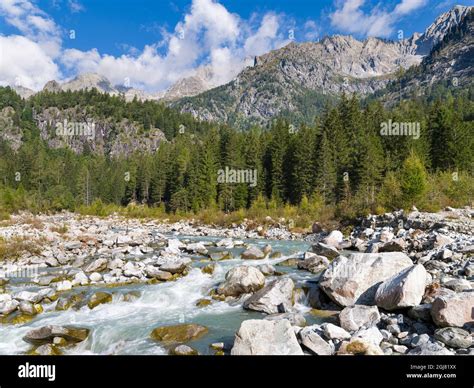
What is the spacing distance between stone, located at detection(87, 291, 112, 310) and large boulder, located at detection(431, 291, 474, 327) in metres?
11.2

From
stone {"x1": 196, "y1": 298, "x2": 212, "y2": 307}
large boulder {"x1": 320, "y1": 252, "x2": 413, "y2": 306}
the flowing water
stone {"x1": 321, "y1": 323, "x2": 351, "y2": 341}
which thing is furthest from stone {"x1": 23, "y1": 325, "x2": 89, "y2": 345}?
large boulder {"x1": 320, "y1": 252, "x2": 413, "y2": 306}

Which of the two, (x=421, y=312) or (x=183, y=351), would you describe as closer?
(x=183, y=351)

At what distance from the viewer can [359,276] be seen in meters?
12.0

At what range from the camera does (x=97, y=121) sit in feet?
602

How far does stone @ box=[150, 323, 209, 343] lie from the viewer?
10.2 metres

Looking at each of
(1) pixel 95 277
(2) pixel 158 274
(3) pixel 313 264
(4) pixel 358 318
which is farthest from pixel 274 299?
(1) pixel 95 277

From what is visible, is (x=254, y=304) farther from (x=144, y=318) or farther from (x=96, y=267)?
(x=96, y=267)

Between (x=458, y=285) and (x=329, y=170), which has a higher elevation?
(x=329, y=170)

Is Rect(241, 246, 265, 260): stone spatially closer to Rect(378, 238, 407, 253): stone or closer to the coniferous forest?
Rect(378, 238, 407, 253): stone

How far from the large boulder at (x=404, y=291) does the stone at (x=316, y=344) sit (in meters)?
2.91

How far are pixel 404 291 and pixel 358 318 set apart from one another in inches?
60.6

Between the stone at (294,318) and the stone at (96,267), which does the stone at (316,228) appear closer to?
the stone at (96,267)

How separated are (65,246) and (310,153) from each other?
39.7 m
